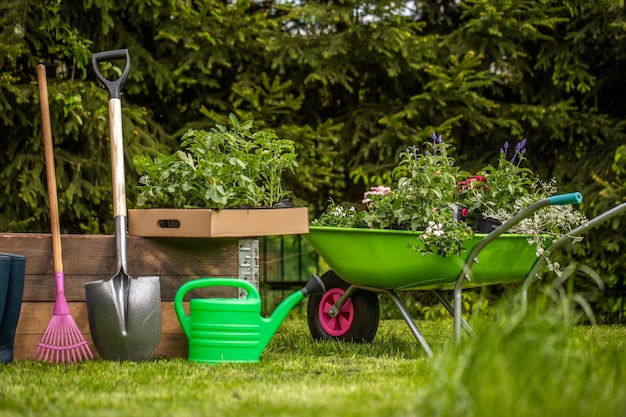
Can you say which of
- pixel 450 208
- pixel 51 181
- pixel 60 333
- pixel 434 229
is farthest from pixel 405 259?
pixel 51 181

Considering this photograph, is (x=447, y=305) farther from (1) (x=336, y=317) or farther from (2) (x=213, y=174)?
(2) (x=213, y=174)

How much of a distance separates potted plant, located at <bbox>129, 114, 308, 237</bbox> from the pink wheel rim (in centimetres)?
50

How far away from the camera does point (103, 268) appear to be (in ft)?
9.35

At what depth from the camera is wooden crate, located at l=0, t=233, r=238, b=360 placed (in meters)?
2.83

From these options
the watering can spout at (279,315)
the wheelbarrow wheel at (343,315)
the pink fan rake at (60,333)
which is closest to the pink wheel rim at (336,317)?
the wheelbarrow wheel at (343,315)

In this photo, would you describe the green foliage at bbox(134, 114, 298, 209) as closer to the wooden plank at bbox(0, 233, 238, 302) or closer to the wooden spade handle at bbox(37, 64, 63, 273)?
the wooden plank at bbox(0, 233, 238, 302)

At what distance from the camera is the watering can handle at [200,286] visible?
2.73m

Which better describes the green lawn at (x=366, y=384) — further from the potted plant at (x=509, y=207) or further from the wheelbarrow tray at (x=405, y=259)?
the potted plant at (x=509, y=207)

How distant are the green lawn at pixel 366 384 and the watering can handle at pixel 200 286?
0.14 meters

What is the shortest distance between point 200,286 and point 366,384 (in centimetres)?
78

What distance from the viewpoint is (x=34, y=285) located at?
2.83 meters

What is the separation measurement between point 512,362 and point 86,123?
3.00m

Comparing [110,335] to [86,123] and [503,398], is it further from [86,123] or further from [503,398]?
[86,123]

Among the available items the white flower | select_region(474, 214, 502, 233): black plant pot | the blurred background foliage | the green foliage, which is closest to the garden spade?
the green foliage
